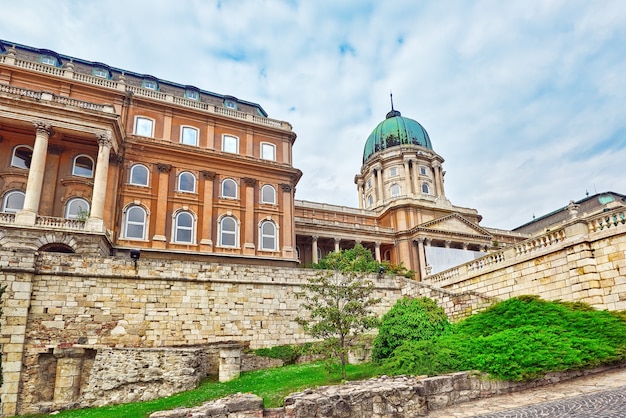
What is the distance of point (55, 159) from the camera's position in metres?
26.4

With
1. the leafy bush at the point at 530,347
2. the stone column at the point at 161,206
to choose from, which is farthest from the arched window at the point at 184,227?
the leafy bush at the point at 530,347

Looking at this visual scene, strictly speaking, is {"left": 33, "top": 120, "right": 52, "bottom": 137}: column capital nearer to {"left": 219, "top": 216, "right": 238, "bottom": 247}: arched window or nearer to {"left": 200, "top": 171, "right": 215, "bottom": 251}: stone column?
{"left": 200, "top": 171, "right": 215, "bottom": 251}: stone column

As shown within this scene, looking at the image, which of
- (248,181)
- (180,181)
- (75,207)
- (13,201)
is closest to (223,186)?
(248,181)

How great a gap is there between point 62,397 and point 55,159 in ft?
55.2

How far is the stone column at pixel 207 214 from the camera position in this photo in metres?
29.2

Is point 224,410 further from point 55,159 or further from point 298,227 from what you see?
point 298,227

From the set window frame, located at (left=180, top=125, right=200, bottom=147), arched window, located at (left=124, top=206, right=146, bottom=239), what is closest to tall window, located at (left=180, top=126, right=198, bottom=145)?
window frame, located at (left=180, top=125, right=200, bottom=147)

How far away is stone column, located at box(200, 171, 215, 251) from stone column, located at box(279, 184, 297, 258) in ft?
17.9

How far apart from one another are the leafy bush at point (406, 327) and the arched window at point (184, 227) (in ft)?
57.5

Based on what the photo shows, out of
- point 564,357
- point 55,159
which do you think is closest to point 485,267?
point 564,357

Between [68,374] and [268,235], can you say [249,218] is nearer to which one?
[268,235]

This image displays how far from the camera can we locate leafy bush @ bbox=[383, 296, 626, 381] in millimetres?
10758

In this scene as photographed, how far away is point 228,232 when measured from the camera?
3055cm

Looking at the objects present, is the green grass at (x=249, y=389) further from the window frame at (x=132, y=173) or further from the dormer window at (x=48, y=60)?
the dormer window at (x=48, y=60)
